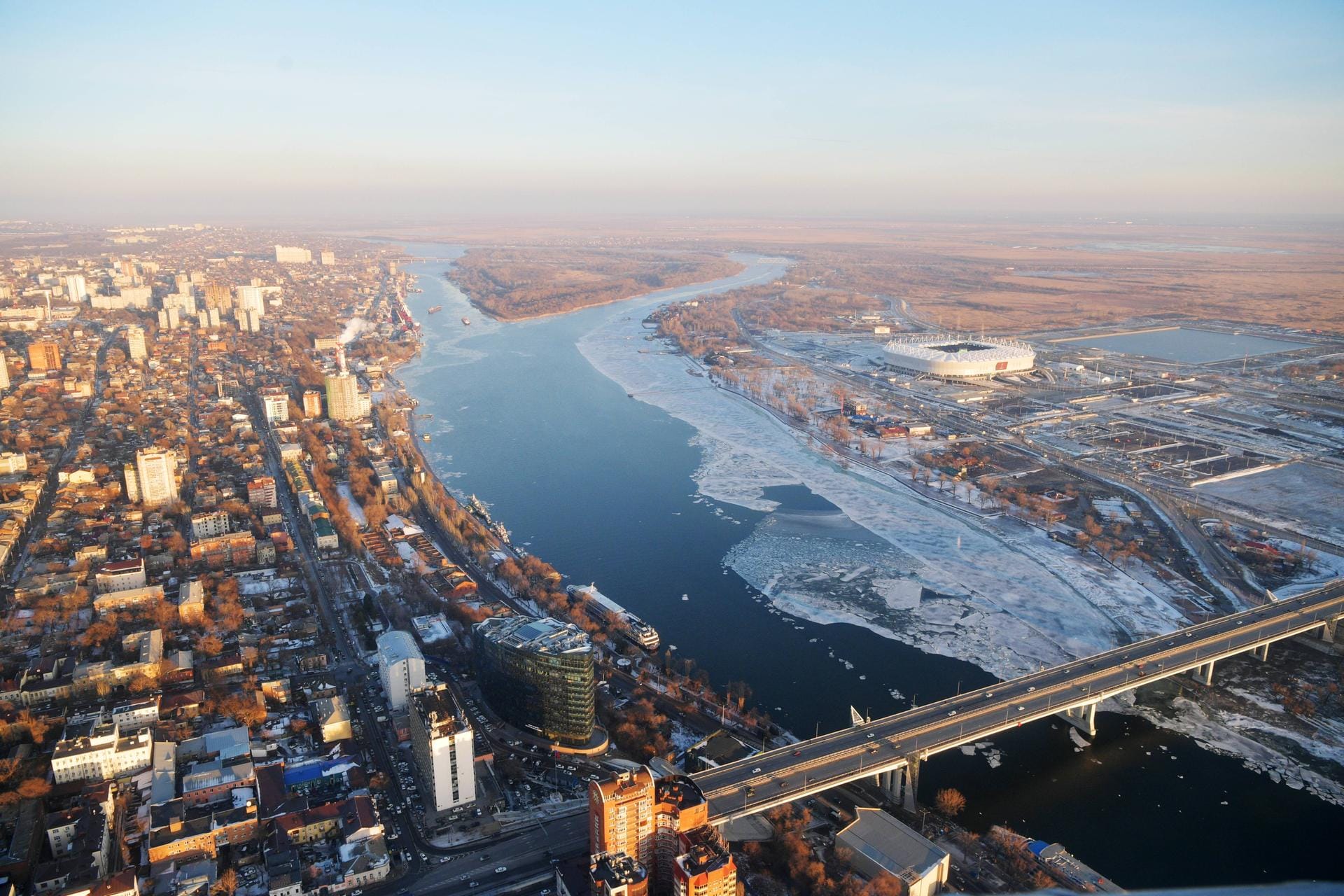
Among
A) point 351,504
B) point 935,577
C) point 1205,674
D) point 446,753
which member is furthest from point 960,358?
point 446,753

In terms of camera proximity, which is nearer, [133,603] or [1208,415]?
[133,603]

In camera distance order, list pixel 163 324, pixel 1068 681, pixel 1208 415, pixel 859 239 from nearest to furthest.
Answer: pixel 1068 681, pixel 1208 415, pixel 163 324, pixel 859 239

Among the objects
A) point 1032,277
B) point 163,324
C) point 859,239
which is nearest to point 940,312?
point 1032,277

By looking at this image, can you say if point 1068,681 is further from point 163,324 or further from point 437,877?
point 163,324

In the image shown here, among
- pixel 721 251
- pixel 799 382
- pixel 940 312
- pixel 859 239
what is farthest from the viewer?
pixel 859 239

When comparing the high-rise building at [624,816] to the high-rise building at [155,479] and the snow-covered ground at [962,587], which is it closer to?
the snow-covered ground at [962,587]

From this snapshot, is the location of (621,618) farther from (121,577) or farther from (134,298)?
(134,298)

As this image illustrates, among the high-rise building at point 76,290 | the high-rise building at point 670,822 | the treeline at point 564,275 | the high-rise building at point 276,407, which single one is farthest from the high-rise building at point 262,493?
the high-rise building at point 76,290
